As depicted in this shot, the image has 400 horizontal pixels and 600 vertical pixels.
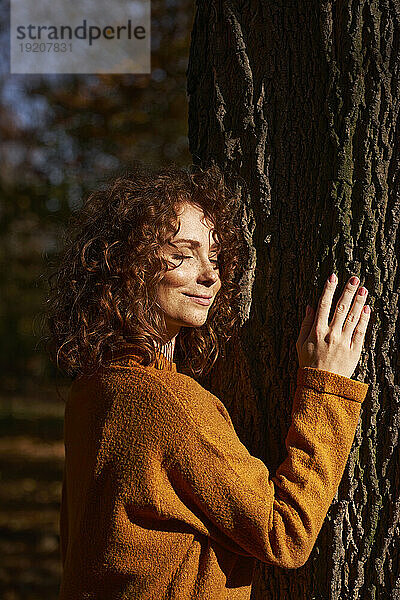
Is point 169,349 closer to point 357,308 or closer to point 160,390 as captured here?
point 160,390

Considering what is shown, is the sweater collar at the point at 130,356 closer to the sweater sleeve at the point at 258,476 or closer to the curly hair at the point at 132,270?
the curly hair at the point at 132,270

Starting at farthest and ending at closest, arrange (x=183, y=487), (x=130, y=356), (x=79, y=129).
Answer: (x=79, y=129), (x=130, y=356), (x=183, y=487)

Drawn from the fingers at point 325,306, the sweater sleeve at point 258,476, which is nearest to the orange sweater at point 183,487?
the sweater sleeve at point 258,476

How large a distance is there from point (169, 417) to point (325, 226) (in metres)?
0.57

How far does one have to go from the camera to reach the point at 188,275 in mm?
1594

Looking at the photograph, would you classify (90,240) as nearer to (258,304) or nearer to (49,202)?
(258,304)

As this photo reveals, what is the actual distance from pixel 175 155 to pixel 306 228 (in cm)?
653

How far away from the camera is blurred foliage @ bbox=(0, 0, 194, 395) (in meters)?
7.95

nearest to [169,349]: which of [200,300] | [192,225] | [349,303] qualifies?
[200,300]

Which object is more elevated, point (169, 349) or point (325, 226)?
point (325, 226)

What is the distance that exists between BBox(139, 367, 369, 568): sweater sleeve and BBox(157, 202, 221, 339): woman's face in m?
0.21

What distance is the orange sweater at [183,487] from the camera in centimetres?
141

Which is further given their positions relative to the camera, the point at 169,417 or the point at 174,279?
the point at 174,279

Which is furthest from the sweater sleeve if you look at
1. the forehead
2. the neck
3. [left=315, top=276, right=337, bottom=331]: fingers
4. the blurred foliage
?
the blurred foliage
